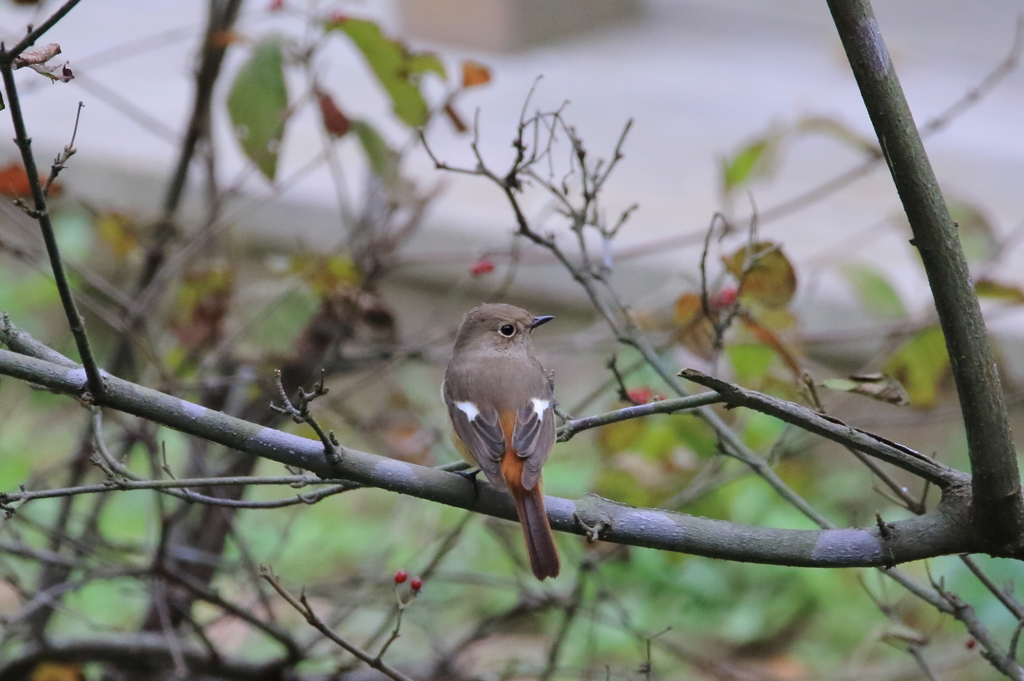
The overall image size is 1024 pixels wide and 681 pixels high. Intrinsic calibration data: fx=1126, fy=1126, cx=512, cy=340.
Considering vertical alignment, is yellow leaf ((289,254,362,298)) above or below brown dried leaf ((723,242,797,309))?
above

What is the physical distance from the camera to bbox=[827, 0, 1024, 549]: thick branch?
4.21 ft

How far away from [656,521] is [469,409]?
2.87 feet

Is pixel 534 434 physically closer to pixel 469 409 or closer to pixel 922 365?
pixel 469 409

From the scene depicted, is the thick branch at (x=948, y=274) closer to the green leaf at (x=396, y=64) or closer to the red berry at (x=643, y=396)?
the red berry at (x=643, y=396)

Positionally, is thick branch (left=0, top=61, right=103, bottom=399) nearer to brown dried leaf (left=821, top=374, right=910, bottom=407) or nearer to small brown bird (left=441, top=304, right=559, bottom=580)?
small brown bird (left=441, top=304, right=559, bottom=580)

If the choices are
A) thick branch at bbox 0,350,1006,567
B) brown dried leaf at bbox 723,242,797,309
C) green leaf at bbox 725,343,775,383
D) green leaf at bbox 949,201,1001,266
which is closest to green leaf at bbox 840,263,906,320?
green leaf at bbox 949,201,1001,266

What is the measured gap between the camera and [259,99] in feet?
8.32

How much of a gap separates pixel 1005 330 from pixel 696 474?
2519 millimetres

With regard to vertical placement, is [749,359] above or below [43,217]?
above

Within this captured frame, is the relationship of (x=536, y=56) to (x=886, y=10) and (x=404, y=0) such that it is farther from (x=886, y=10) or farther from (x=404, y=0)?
(x=886, y=10)

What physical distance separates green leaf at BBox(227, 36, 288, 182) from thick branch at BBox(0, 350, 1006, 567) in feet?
4.04

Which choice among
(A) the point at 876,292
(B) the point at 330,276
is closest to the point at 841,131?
(A) the point at 876,292

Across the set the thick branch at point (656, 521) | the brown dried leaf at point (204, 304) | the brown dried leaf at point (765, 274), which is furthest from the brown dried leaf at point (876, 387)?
the brown dried leaf at point (204, 304)

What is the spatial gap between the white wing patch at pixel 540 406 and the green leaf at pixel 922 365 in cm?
74
